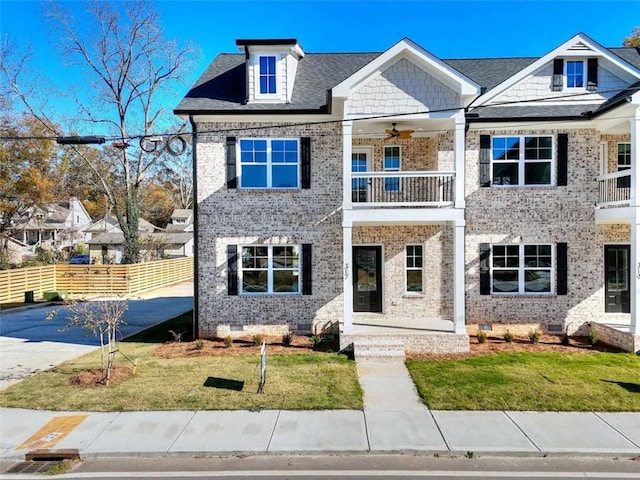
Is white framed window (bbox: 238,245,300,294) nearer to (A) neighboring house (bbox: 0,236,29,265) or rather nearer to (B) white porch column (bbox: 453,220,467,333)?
(B) white porch column (bbox: 453,220,467,333)

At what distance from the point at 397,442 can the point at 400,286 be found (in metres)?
6.95

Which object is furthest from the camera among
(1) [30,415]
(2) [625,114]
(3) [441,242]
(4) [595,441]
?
(3) [441,242]

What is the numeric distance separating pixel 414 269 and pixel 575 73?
7.49 m

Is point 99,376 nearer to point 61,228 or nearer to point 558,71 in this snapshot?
point 558,71

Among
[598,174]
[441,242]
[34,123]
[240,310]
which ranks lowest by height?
[240,310]

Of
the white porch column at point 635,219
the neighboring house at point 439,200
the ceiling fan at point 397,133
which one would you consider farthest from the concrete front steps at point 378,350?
the white porch column at point 635,219

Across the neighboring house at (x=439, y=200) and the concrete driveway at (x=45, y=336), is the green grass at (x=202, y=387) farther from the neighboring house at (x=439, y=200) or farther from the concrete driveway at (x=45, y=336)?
the neighboring house at (x=439, y=200)

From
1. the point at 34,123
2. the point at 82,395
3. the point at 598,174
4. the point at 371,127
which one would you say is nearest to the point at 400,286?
the point at 371,127

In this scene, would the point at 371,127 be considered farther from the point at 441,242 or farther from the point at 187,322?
the point at 187,322

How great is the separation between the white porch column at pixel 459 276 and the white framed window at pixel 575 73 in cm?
586

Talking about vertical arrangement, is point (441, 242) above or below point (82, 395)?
above

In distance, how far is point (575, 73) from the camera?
12.3 m

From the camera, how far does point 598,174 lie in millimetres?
12203

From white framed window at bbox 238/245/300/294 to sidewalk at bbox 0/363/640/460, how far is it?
544 cm
